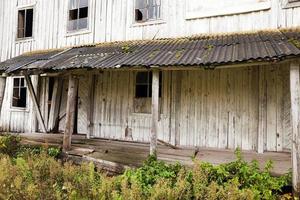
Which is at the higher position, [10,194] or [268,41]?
[268,41]

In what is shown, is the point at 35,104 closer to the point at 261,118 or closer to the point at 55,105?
the point at 55,105

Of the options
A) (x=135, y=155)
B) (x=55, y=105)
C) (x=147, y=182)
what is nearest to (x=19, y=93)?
(x=55, y=105)

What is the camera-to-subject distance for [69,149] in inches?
374

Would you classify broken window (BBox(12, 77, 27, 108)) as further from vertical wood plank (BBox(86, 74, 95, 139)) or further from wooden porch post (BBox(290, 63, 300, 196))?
wooden porch post (BBox(290, 63, 300, 196))

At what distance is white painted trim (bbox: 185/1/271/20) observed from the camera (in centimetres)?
898

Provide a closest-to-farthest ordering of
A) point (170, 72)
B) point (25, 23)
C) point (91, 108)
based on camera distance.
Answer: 1. point (170, 72)
2. point (91, 108)
3. point (25, 23)

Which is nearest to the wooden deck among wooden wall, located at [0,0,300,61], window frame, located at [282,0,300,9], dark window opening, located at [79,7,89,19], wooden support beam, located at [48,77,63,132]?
wooden support beam, located at [48,77,63,132]

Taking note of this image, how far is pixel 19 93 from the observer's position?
1413 cm

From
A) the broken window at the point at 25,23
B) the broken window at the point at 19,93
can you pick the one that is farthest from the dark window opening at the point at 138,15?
the broken window at the point at 19,93

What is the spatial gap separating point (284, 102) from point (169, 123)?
3604 mm

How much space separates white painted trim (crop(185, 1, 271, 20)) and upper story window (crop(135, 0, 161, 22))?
3.98 ft

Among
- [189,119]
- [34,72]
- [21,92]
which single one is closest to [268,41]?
[189,119]

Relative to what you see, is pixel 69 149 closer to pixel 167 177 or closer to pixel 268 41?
pixel 167 177

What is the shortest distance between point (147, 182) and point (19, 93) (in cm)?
956
